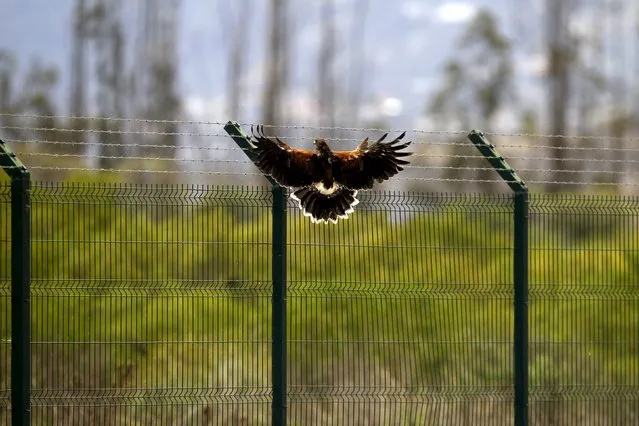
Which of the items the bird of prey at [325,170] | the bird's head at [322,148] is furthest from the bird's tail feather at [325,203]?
the bird's head at [322,148]

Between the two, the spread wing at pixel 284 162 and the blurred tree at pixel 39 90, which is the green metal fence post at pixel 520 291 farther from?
the blurred tree at pixel 39 90

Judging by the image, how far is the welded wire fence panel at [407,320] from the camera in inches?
412

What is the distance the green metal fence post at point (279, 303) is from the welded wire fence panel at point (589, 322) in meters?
2.26

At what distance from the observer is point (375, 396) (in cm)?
1073

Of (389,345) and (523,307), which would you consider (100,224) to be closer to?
(389,345)

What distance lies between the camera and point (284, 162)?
9930 millimetres

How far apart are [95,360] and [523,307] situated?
11.2 ft

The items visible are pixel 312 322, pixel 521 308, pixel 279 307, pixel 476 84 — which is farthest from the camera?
pixel 476 84

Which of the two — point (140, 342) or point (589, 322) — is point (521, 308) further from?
point (140, 342)

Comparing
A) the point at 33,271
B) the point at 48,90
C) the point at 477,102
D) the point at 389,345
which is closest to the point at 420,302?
the point at 389,345

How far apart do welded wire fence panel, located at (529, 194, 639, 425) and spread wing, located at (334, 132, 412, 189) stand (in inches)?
53.6

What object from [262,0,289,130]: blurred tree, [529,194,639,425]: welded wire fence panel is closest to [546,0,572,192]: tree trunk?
[262,0,289,130]: blurred tree

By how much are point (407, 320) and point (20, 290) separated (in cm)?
324

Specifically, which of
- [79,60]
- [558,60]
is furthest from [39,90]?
[558,60]
